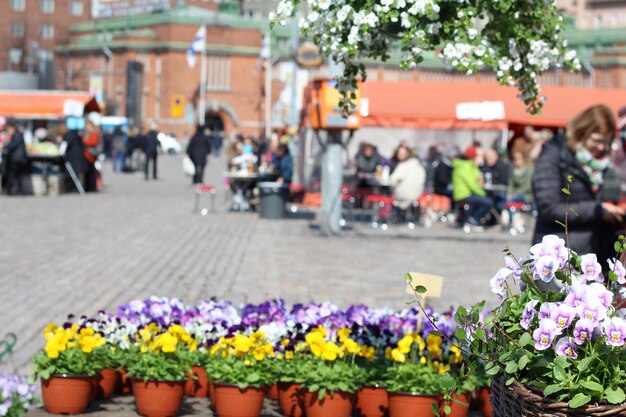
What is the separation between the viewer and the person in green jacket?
24094mm

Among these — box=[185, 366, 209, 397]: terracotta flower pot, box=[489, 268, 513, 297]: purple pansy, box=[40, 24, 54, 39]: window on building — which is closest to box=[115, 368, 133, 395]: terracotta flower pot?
box=[185, 366, 209, 397]: terracotta flower pot

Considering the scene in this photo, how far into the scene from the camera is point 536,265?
3.91 meters

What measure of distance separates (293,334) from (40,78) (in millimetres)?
76336

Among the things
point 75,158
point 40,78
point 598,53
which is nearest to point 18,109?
point 75,158

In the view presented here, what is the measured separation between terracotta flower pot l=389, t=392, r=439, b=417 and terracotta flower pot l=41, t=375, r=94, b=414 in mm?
1420

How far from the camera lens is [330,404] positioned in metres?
6.23

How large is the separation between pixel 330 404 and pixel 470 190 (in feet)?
59.9

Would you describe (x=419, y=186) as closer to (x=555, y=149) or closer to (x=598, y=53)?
(x=555, y=149)

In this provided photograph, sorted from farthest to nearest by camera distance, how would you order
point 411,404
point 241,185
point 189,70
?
point 189,70, point 241,185, point 411,404

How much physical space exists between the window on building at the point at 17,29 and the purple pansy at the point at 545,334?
137 metres

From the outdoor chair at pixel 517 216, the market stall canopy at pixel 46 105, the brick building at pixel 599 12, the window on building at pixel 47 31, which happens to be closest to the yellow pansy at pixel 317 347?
the outdoor chair at pixel 517 216

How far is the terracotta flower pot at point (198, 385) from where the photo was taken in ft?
22.8

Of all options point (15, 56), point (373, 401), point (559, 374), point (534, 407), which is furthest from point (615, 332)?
point (15, 56)

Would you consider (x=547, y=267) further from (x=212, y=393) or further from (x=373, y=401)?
(x=212, y=393)
